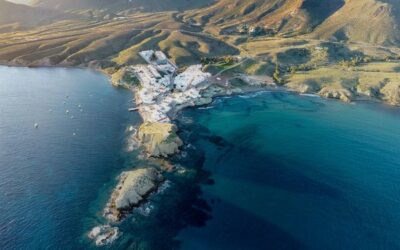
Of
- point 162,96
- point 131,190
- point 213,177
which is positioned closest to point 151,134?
point 213,177

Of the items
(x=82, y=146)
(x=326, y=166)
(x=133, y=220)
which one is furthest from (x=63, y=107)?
(x=326, y=166)

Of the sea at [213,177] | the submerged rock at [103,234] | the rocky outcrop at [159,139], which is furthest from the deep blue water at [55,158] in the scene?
the rocky outcrop at [159,139]

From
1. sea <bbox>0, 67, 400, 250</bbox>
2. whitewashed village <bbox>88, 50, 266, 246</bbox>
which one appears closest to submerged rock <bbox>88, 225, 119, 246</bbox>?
whitewashed village <bbox>88, 50, 266, 246</bbox>

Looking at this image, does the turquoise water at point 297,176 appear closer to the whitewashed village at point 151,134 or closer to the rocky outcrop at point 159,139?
the rocky outcrop at point 159,139

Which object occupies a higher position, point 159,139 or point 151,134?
point 159,139

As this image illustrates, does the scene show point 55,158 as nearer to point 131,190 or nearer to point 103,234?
point 131,190

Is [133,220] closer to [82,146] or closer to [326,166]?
[82,146]
